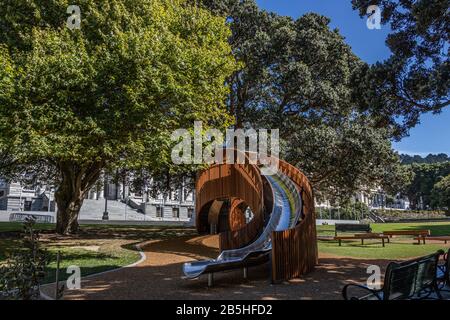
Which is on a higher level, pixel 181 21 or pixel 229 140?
pixel 181 21

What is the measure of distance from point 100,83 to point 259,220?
8.49 m

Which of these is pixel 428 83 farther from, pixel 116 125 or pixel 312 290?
pixel 116 125

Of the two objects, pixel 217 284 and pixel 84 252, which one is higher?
pixel 84 252

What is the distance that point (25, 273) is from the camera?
5531mm

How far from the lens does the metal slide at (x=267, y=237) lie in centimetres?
952

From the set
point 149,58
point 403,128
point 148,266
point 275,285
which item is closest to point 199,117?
point 149,58

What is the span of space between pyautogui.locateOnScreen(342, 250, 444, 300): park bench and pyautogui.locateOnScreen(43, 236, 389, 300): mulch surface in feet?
5.76

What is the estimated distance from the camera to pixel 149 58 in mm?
15102

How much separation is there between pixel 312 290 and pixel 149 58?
10.7 m

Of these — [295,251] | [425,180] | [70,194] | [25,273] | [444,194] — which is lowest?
[295,251]

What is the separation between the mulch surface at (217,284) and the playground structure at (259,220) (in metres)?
0.43
